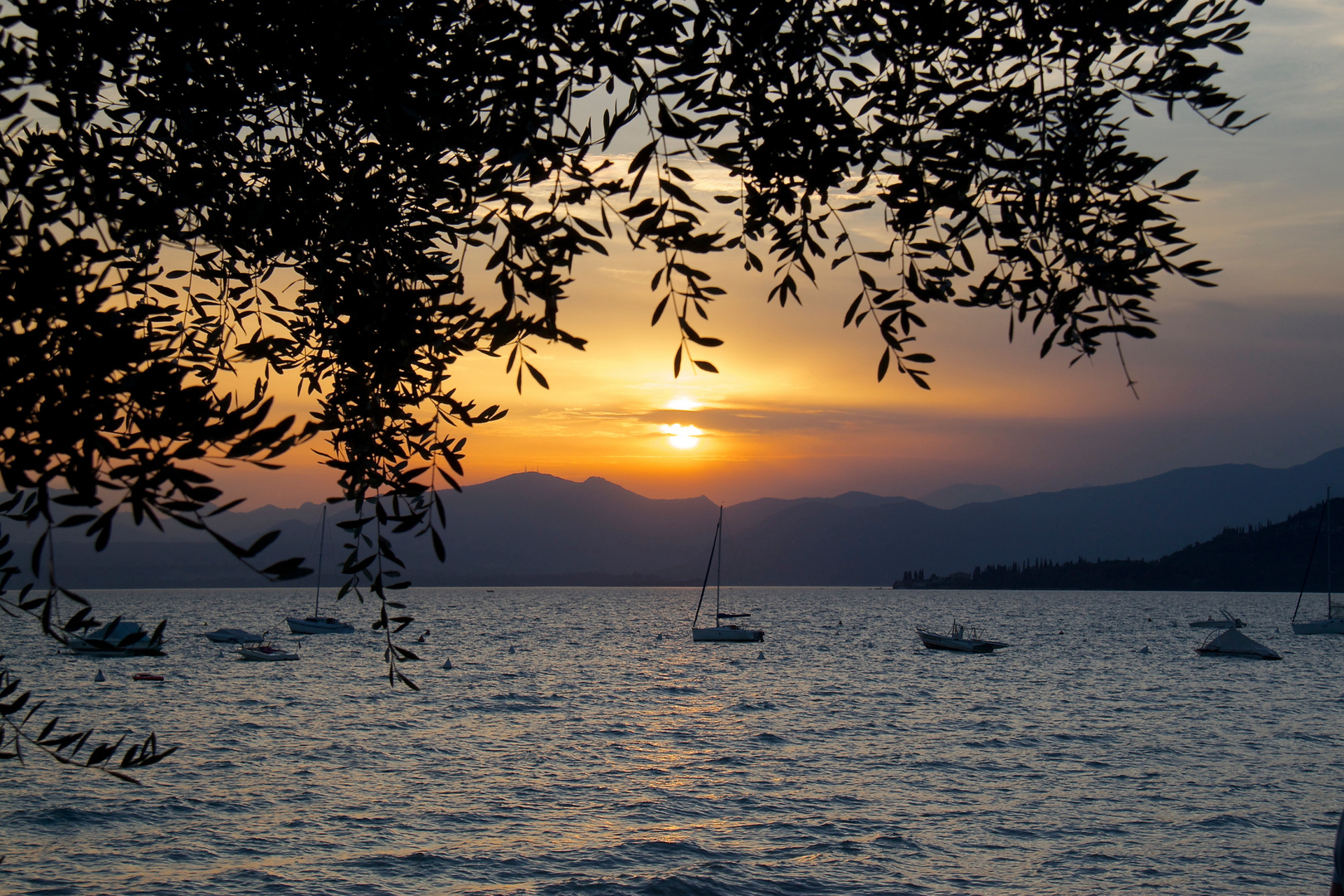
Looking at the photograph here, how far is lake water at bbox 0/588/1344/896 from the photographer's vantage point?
2978 cm

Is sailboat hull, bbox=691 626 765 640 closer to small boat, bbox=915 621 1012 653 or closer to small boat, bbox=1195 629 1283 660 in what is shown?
small boat, bbox=915 621 1012 653

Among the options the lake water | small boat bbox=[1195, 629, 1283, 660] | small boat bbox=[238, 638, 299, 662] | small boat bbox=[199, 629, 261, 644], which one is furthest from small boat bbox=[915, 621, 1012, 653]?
small boat bbox=[199, 629, 261, 644]

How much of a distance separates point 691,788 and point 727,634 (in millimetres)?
82859

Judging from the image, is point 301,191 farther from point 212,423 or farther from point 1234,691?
point 1234,691

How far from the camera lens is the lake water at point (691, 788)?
29.8m

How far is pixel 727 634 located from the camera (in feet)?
403

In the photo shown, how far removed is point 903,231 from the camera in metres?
5.51

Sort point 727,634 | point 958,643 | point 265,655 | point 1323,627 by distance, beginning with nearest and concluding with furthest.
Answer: point 265,655, point 958,643, point 727,634, point 1323,627

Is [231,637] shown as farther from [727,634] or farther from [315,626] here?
[727,634]

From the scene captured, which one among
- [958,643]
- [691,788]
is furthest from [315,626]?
[691,788]

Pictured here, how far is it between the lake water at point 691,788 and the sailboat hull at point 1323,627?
2128 inches

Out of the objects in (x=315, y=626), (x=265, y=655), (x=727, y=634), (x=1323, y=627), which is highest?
(x=1323, y=627)

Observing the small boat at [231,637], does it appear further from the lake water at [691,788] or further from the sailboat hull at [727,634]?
the sailboat hull at [727,634]

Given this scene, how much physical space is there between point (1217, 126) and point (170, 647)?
133606 mm
